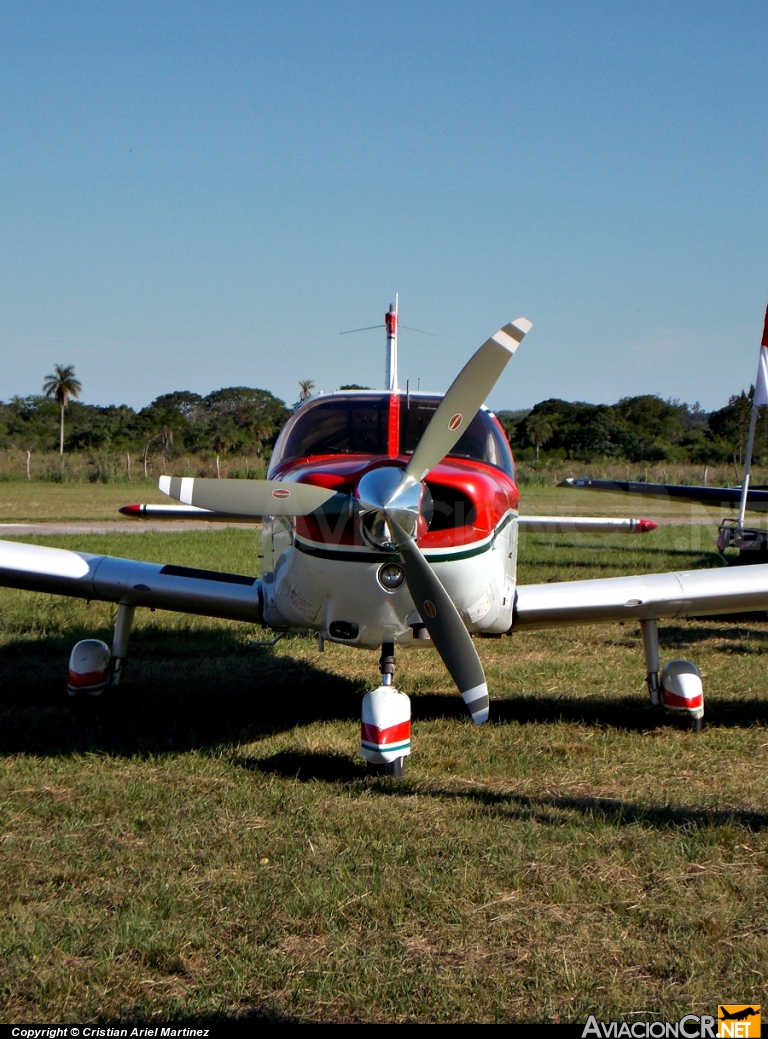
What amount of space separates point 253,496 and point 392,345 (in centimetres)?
348

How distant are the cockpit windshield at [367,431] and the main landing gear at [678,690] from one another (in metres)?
1.83

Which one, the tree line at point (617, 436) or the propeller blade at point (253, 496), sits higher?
the tree line at point (617, 436)

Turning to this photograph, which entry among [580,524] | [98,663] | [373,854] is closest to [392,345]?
[580,524]

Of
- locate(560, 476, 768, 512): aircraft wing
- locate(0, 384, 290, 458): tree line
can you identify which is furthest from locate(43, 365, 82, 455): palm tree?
locate(560, 476, 768, 512): aircraft wing

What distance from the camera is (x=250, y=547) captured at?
17750 millimetres

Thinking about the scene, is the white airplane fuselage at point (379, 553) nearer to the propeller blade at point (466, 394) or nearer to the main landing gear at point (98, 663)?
the propeller blade at point (466, 394)

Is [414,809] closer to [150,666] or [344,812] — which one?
[344,812]

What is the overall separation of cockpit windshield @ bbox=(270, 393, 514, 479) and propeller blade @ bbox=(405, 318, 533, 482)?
103 cm

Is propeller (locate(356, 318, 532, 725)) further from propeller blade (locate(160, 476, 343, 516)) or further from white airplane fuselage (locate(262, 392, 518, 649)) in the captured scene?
propeller blade (locate(160, 476, 343, 516))

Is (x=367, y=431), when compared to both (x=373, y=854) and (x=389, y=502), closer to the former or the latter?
(x=389, y=502)

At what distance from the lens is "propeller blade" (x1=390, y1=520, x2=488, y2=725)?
4.84 meters

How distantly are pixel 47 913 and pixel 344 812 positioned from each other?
5.23 feet

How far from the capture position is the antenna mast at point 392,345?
7902 mm

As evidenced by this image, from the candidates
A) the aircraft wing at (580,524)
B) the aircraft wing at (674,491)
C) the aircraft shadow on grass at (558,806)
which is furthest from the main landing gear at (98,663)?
the aircraft wing at (674,491)
